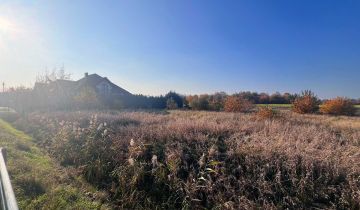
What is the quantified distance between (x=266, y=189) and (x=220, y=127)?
4462 millimetres

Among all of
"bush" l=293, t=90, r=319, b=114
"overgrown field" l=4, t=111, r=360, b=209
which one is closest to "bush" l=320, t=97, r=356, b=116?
"bush" l=293, t=90, r=319, b=114

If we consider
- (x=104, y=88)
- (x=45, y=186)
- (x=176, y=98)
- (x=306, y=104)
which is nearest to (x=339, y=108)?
(x=306, y=104)

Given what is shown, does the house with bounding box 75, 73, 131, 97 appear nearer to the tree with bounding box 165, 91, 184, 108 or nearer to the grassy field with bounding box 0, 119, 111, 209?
the tree with bounding box 165, 91, 184, 108

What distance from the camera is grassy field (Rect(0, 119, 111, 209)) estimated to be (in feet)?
20.2

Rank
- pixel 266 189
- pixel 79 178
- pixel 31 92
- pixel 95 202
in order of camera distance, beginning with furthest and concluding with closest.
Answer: pixel 31 92
pixel 79 178
pixel 95 202
pixel 266 189

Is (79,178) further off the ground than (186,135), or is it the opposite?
(186,135)

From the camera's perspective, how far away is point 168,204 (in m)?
5.88

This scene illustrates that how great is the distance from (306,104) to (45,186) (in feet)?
90.2

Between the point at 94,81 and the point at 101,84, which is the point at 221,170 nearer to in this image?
the point at 101,84

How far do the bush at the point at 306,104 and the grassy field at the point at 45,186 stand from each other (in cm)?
2577

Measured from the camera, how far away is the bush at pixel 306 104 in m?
29.4

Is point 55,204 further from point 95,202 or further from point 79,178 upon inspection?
point 79,178

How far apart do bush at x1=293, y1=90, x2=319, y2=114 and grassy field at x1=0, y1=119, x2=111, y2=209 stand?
84.5 ft

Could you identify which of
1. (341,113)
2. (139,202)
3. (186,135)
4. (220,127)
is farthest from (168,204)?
(341,113)
